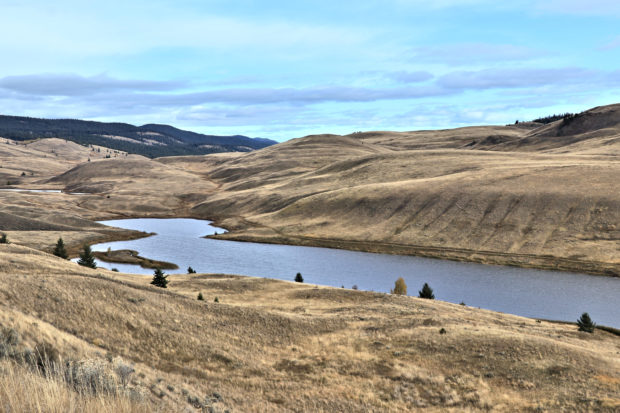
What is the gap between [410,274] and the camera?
83.1 m

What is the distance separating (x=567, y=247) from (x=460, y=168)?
68260mm

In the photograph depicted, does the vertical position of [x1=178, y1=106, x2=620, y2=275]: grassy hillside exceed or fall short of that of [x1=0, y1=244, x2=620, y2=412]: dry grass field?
it exceeds it

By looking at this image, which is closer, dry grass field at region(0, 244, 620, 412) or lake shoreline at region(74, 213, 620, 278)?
dry grass field at region(0, 244, 620, 412)

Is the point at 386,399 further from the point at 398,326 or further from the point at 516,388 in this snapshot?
the point at 398,326

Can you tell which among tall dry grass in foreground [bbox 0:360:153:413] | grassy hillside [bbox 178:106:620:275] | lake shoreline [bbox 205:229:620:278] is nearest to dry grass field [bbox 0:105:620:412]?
tall dry grass in foreground [bbox 0:360:153:413]

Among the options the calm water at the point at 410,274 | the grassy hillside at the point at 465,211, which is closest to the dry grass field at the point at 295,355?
the calm water at the point at 410,274

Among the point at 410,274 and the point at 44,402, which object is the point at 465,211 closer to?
the point at 410,274

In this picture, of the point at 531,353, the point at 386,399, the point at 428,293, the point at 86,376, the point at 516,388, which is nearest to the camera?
the point at 86,376

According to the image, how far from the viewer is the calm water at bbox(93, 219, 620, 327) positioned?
65625mm

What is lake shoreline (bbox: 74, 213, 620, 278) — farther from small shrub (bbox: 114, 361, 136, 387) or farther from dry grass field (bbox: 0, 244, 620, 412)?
small shrub (bbox: 114, 361, 136, 387)

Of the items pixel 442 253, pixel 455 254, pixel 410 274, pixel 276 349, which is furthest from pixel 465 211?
pixel 276 349

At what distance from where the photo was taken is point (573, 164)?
12962 cm

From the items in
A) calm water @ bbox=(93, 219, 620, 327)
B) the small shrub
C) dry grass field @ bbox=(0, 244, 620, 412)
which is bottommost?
calm water @ bbox=(93, 219, 620, 327)

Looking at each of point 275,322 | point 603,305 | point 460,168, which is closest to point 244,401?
point 275,322
